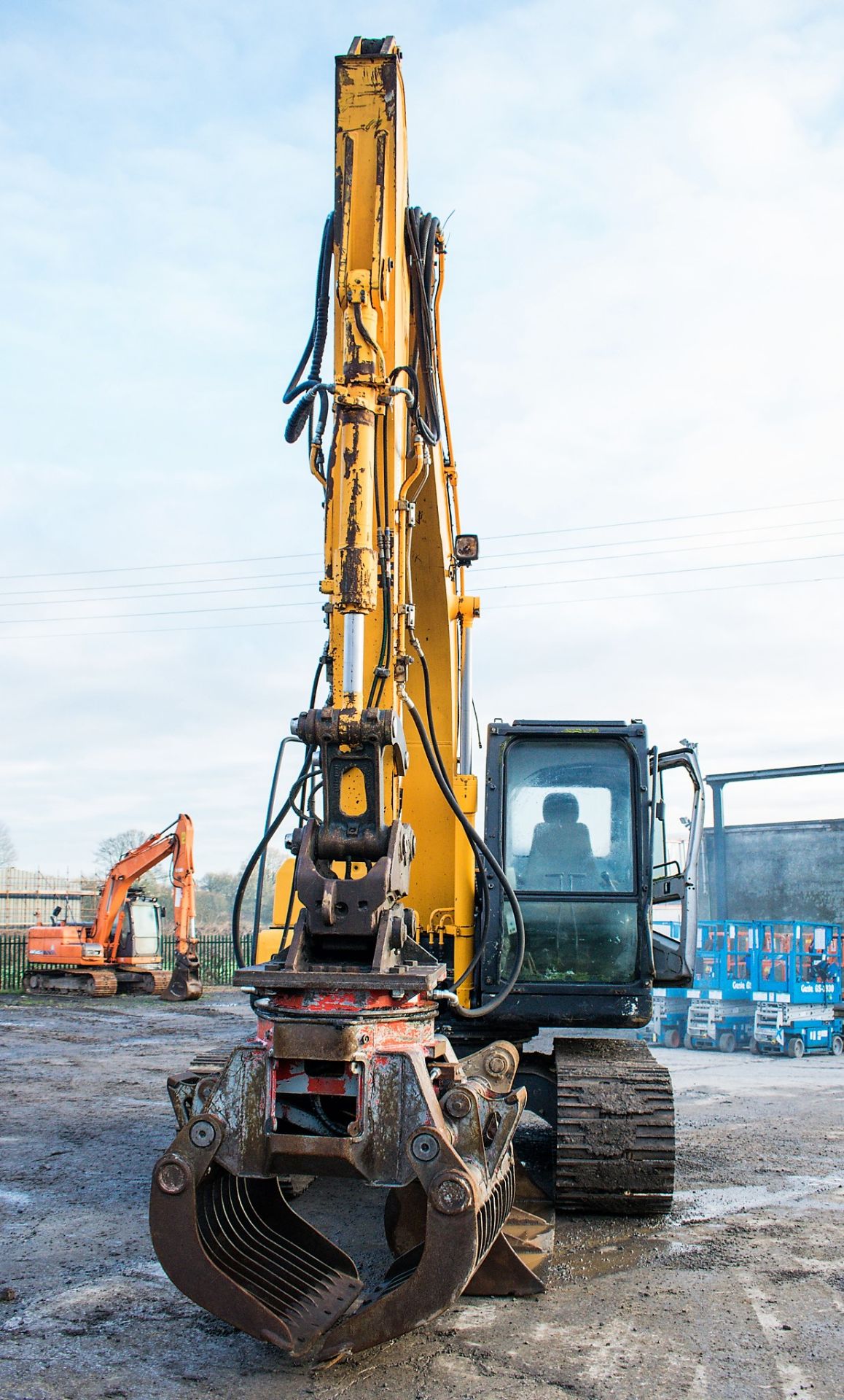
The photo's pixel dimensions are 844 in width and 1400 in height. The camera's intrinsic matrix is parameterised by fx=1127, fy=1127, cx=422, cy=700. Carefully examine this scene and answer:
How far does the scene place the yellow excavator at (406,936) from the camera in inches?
152

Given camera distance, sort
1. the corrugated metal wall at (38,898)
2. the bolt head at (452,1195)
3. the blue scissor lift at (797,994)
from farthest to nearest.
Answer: the corrugated metal wall at (38,898)
the blue scissor lift at (797,994)
the bolt head at (452,1195)

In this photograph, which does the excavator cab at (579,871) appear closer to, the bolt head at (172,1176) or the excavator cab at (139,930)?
the bolt head at (172,1176)

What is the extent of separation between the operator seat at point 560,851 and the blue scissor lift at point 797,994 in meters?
10.0

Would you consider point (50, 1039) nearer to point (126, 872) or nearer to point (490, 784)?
point (126, 872)

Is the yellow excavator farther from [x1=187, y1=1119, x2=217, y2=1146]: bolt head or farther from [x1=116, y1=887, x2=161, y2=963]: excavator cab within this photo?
[x1=116, y1=887, x2=161, y2=963]: excavator cab

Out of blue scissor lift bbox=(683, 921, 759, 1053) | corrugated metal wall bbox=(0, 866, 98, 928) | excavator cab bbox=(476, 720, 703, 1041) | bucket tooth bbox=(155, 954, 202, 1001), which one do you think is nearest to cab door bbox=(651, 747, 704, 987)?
excavator cab bbox=(476, 720, 703, 1041)

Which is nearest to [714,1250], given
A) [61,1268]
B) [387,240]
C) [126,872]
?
[61,1268]

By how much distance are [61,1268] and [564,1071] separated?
2.69 metres

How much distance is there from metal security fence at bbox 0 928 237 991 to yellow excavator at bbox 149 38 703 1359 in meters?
18.0

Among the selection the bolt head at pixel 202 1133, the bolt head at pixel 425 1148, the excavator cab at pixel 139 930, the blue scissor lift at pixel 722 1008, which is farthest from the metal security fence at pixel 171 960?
the bolt head at pixel 425 1148

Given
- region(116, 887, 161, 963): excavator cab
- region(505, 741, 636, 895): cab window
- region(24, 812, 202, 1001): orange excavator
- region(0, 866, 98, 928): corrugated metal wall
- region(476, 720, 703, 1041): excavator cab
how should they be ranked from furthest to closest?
region(0, 866, 98, 928): corrugated metal wall
region(116, 887, 161, 963): excavator cab
region(24, 812, 202, 1001): orange excavator
region(505, 741, 636, 895): cab window
region(476, 720, 703, 1041): excavator cab

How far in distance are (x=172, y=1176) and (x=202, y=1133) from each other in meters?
0.16

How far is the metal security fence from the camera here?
26.1m

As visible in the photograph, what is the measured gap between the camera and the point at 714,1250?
5.54 metres
